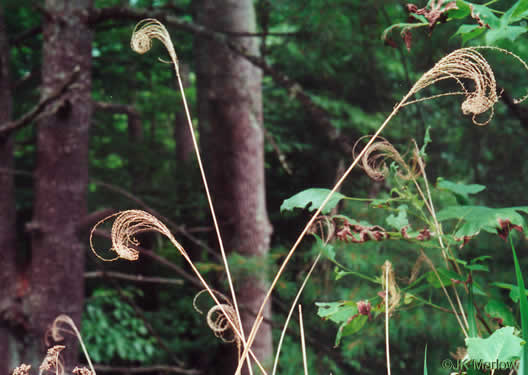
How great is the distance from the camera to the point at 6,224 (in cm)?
255

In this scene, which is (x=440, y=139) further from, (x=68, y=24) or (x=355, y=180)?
(x=68, y=24)

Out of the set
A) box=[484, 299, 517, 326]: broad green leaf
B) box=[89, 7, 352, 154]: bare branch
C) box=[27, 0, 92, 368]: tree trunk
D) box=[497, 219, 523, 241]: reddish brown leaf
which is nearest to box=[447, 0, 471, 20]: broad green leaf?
box=[497, 219, 523, 241]: reddish brown leaf

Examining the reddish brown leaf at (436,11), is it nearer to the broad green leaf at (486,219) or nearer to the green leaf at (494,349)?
the broad green leaf at (486,219)

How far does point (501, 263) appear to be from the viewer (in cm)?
281

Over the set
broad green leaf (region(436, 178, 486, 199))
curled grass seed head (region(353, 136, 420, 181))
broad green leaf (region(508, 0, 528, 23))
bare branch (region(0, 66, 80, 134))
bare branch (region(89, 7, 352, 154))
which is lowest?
broad green leaf (region(436, 178, 486, 199))

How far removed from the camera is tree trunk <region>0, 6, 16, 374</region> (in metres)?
2.49

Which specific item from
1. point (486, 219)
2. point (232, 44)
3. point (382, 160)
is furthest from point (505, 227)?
point (232, 44)

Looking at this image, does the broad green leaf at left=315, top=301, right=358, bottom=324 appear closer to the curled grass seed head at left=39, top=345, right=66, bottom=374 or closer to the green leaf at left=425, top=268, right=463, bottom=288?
the green leaf at left=425, top=268, right=463, bottom=288

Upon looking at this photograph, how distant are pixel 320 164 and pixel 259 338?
165cm

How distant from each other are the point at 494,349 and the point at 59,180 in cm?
221

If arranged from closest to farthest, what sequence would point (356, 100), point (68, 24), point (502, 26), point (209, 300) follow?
point (502, 26), point (68, 24), point (209, 300), point (356, 100)

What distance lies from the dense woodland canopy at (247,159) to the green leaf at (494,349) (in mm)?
333

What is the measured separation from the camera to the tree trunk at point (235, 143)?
9.98 feet

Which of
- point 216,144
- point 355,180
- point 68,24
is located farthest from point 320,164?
point 68,24
